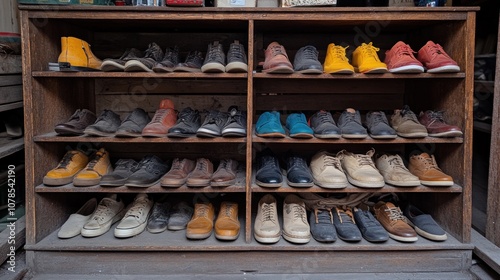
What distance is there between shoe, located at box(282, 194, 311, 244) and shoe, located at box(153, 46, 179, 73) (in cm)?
100

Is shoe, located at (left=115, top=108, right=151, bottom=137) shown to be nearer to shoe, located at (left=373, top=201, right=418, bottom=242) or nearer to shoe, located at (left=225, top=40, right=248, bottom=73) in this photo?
shoe, located at (left=225, top=40, right=248, bottom=73)

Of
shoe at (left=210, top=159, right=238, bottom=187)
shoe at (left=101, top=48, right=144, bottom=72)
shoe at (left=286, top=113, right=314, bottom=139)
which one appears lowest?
shoe at (left=210, top=159, right=238, bottom=187)

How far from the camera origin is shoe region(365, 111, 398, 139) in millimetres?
1988

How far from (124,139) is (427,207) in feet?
6.15

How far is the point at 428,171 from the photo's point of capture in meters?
2.04

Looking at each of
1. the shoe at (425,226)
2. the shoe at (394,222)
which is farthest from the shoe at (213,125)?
the shoe at (425,226)

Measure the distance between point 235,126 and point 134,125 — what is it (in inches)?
21.7

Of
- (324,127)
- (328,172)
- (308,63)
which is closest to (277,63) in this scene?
(308,63)

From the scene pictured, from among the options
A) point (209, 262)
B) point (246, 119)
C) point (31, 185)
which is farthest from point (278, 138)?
point (31, 185)

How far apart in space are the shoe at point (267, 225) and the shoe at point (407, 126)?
815 mm

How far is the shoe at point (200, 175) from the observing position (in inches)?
79.0

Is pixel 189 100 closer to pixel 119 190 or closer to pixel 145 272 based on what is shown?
pixel 119 190

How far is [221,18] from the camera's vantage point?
1.95m

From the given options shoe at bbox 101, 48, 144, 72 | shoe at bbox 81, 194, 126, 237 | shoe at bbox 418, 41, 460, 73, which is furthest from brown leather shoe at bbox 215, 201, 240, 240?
shoe at bbox 418, 41, 460, 73
